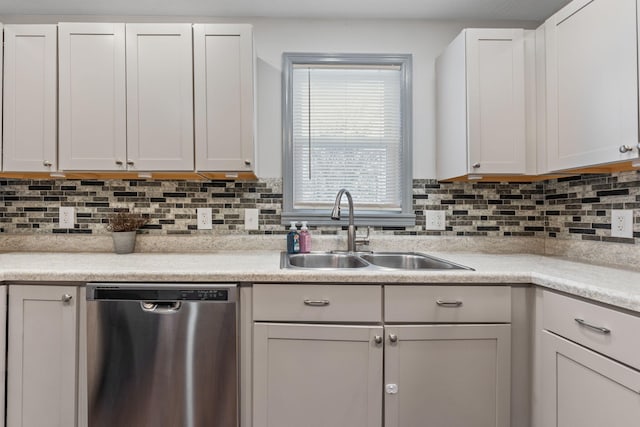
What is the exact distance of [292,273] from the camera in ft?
4.44

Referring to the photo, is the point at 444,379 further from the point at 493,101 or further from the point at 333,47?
the point at 333,47

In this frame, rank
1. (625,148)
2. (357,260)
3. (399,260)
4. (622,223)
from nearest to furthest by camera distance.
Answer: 1. (625,148)
2. (622,223)
3. (357,260)
4. (399,260)

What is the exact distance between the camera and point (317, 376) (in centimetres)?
135

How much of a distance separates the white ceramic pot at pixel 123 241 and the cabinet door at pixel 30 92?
0.57 m

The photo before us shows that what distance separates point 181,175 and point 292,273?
943 mm

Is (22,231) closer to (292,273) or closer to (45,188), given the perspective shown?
(45,188)

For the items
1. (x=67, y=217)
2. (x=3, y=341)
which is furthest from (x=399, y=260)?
(x=67, y=217)

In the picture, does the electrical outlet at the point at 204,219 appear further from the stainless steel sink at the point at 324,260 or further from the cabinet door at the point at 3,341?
the cabinet door at the point at 3,341

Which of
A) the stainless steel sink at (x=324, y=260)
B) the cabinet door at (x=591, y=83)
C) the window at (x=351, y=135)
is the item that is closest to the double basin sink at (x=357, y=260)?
the stainless steel sink at (x=324, y=260)

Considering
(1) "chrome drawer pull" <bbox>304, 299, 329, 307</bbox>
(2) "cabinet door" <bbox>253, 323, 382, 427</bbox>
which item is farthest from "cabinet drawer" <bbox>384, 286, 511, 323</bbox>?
(1) "chrome drawer pull" <bbox>304, 299, 329, 307</bbox>

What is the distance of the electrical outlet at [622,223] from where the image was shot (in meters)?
1.50

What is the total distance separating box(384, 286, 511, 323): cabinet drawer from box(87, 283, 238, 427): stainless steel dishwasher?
0.67m

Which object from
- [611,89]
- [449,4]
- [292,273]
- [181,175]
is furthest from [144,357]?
[449,4]

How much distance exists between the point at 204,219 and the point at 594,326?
1851 mm
